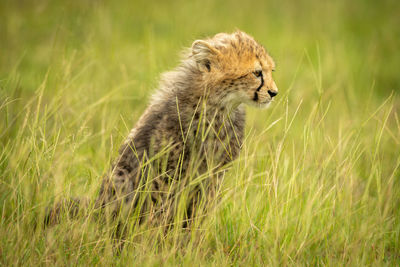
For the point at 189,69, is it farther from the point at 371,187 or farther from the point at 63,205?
the point at 371,187

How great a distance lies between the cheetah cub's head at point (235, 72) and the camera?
A: 9.50ft

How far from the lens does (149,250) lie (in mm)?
2385

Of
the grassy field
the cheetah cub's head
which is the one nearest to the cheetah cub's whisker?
the cheetah cub's head

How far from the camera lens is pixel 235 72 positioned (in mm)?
2900

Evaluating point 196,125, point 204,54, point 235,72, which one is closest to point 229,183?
point 196,125

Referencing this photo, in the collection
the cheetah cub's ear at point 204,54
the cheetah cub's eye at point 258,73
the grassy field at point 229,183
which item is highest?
the cheetah cub's ear at point 204,54

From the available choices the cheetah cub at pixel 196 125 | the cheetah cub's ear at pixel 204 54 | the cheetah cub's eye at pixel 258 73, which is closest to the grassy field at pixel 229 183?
the cheetah cub at pixel 196 125

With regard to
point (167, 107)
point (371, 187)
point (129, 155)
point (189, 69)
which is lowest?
point (371, 187)

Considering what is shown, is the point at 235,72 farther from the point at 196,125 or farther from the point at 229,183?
the point at 229,183

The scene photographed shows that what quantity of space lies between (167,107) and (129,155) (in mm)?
392

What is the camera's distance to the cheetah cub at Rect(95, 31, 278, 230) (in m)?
2.76

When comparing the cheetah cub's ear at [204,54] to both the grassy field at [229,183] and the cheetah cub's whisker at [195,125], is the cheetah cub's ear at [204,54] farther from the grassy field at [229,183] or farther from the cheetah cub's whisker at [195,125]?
the grassy field at [229,183]

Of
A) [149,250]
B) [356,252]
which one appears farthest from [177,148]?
[356,252]

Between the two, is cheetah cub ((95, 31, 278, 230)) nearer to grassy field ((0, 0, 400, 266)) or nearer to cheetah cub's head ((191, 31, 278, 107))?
cheetah cub's head ((191, 31, 278, 107))
